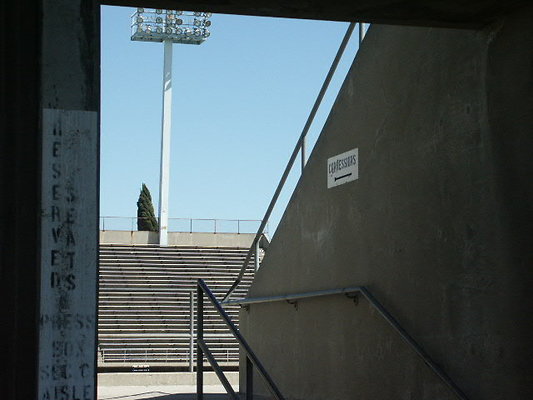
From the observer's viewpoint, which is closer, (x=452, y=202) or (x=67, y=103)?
(x=67, y=103)

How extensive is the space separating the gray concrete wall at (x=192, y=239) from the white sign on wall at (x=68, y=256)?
133 feet

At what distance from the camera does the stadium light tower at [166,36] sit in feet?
169

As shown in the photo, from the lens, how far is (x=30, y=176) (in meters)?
4.55

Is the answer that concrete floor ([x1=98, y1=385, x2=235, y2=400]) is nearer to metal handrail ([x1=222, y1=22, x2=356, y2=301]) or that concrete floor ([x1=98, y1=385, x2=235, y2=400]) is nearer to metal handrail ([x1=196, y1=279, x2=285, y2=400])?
metal handrail ([x1=222, y1=22, x2=356, y2=301])

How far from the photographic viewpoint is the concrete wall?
592 centimetres

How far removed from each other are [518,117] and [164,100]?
154ft

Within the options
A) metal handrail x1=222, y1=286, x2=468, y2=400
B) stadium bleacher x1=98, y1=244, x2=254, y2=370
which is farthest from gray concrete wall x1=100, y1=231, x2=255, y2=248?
metal handrail x1=222, y1=286, x2=468, y2=400

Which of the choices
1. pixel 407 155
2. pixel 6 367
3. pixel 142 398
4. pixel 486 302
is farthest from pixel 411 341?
pixel 142 398

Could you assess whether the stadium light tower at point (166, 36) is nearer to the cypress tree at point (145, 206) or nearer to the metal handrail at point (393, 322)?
the cypress tree at point (145, 206)

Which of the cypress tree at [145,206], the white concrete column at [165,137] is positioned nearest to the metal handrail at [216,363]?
the white concrete column at [165,137]

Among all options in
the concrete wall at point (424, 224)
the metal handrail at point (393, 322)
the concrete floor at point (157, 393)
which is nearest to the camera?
the concrete wall at point (424, 224)

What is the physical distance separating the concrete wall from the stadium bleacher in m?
18.5

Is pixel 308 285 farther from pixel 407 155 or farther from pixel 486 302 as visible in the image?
pixel 486 302

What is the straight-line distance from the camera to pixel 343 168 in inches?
314
